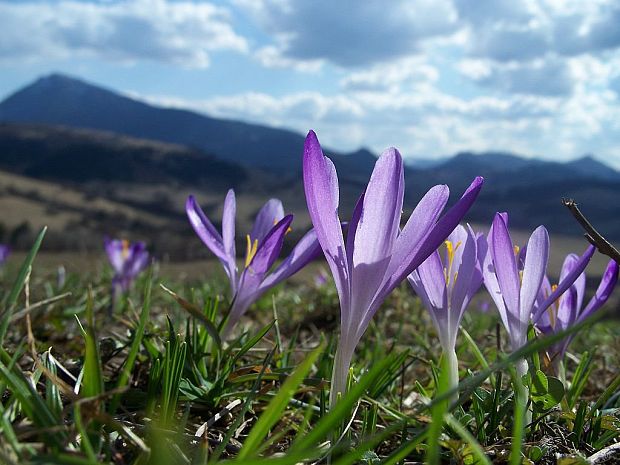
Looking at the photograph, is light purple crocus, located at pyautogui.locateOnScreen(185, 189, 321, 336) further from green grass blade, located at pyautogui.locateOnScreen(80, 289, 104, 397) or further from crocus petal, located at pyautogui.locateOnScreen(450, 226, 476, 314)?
green grass blade, located at pyautogui.locateOnScreen(80, 289, 104, 397)

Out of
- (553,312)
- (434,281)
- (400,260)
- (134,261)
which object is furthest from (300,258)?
(134,261)

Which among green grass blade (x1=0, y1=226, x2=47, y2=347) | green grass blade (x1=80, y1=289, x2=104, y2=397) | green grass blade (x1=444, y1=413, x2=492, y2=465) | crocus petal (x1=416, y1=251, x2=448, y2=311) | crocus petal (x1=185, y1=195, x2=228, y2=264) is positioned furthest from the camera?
crocus petal (x1=185, y1=195, x2=228, y2=264)

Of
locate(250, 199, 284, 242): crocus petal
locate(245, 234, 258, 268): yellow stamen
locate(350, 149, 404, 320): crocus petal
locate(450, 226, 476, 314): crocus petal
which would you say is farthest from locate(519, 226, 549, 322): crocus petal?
locate(250, 199, 284, 242): crocus petal

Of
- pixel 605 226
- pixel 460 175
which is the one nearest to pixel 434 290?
pixel 605 226

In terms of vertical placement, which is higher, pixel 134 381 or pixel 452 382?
pixel 452 382

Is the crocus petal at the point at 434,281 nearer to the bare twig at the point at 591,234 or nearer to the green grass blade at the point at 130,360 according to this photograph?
the bare twig at the point at 591,234

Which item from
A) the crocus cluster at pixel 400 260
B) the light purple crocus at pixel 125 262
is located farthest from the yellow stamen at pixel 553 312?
the light purple crocus at pixel 125 262

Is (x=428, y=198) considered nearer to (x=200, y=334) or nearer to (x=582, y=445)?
(x=582, y=445)

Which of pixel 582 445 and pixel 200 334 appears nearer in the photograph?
pixel 582 445
